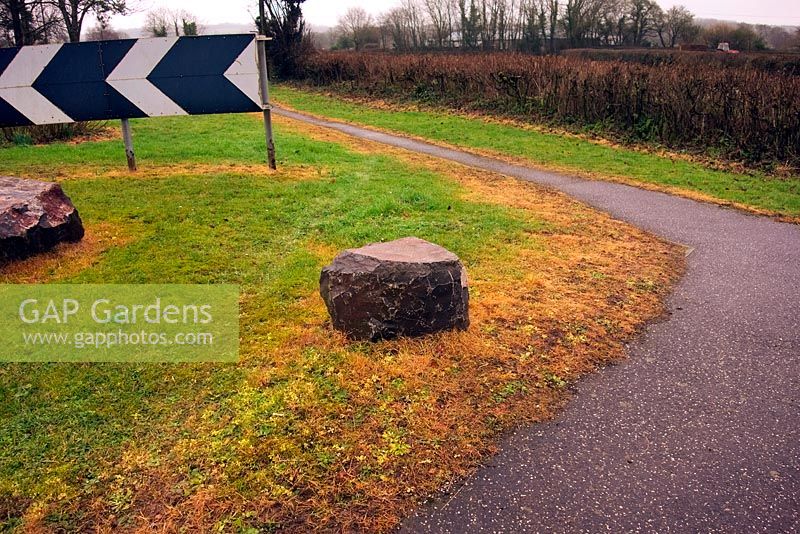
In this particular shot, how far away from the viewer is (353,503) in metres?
2.73

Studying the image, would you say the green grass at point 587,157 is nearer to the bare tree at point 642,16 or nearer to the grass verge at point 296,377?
the grass verge at point 296,377

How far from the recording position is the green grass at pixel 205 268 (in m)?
2.96

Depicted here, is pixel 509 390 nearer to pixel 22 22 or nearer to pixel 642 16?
pixel 22 22

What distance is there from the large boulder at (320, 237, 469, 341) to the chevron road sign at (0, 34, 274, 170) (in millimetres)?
5143

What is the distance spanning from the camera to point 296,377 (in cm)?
371

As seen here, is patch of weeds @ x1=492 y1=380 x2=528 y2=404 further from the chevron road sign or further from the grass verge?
the chevron road sign

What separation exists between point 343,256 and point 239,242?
234 centimetres

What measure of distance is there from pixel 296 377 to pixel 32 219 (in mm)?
3420

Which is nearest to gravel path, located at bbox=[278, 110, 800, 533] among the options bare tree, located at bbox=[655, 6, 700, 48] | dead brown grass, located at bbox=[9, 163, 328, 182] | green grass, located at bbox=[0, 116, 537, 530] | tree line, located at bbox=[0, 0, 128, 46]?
green grass, located at bbox=[0, 116, 537, 530]

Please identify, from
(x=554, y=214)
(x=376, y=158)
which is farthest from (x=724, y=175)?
(x=376, y=158)

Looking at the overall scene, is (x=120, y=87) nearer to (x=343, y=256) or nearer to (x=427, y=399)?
(x=343, y=256)

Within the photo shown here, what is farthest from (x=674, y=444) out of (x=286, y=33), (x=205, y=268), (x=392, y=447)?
(x=286, y=33)

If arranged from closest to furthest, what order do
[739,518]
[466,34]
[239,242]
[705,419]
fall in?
[739,518] → [705,419] → [239,242] → [466,34]

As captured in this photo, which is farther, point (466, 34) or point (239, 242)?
point (466, 34)
